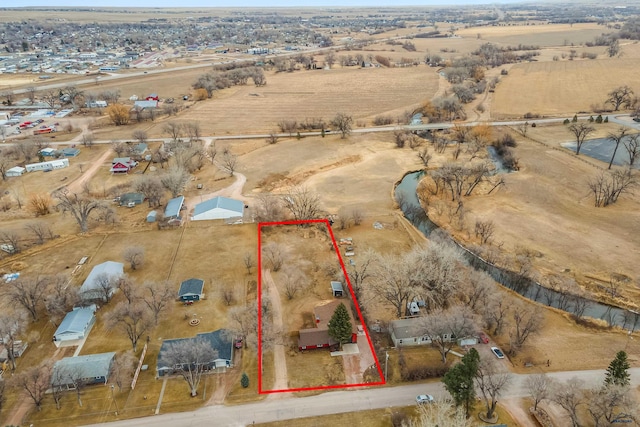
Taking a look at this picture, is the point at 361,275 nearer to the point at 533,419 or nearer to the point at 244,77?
the point at 533,419

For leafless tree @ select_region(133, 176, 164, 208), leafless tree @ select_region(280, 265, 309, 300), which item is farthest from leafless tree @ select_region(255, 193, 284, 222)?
leafless tree @ select_region(133, 176, 164, 208)

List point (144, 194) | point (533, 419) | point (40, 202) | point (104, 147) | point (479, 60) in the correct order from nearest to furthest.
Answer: point (533, 419), point (40, 202), point (144, 194), point (104, 147), point (479, 60)

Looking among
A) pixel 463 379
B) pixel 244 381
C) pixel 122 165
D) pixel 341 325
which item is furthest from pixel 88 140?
pixel 463 379

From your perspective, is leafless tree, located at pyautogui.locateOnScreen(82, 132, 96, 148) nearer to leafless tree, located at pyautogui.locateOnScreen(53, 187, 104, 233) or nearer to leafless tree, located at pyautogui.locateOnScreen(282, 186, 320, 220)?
leafless tree, located at pyautogui.locateOnScreen(53, 187, 104, 233)

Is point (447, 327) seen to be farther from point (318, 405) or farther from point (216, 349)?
point (216, 349)

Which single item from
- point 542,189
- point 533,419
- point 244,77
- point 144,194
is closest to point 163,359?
point 533,419
